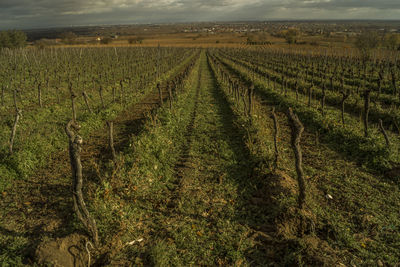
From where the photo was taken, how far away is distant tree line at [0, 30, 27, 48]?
219 feet

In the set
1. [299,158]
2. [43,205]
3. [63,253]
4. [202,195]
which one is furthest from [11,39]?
[299,158]

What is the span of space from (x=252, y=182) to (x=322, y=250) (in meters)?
2.77

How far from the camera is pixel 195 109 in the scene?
14.6 metres

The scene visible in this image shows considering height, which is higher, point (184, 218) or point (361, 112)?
point (361, 112)

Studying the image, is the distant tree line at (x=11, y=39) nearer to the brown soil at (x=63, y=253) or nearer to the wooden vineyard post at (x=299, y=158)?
the brown soil at (x=63, y=253)

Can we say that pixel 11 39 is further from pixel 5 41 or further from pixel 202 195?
pixel 202 195

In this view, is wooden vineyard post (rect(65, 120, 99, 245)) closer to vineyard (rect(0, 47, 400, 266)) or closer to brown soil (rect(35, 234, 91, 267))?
vineyard (rect(0, 47, 400, 266))

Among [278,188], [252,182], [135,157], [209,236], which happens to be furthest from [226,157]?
[209,236]

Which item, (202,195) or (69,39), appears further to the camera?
(69,39)

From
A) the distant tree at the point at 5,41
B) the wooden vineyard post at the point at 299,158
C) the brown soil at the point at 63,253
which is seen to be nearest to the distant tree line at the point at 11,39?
the distant tree at the point at 5,41

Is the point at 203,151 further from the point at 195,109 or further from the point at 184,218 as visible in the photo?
the point at 195,109

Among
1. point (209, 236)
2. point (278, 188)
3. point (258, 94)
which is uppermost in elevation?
point (258, 94)

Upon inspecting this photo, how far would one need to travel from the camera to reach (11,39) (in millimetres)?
70250

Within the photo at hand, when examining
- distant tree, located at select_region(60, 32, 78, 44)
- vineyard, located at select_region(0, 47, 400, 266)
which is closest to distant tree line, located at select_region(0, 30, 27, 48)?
distant tree, located at select_region(60, 32, 78, 44)
